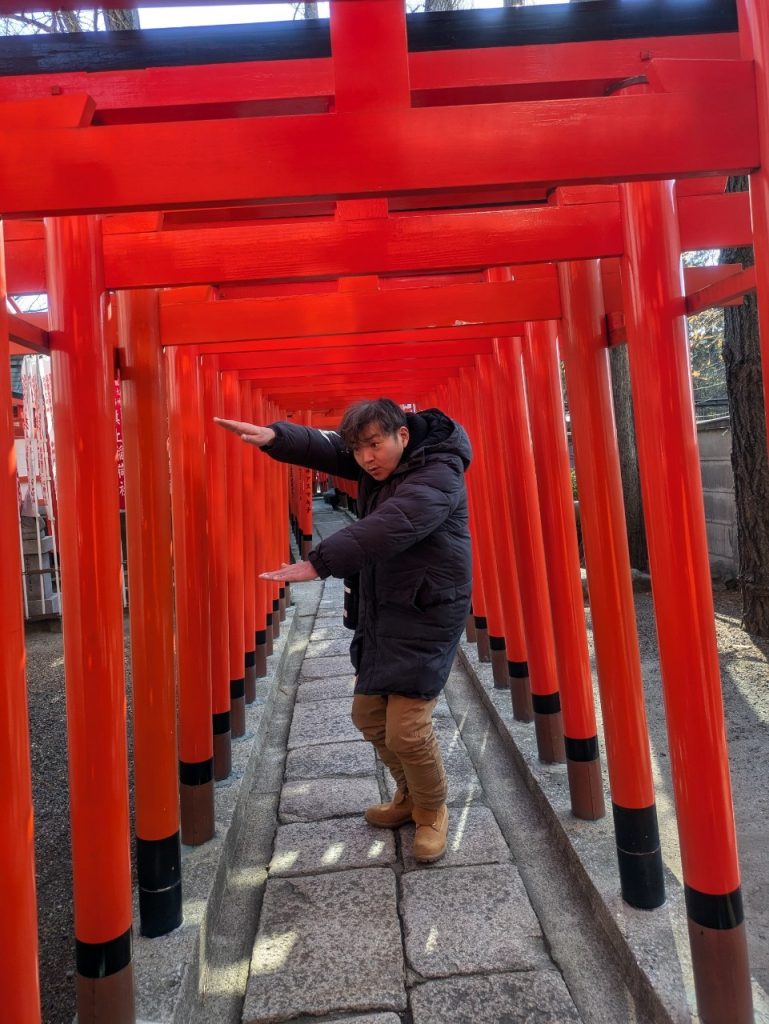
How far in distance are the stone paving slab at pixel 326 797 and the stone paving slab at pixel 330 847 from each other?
0.09 metres

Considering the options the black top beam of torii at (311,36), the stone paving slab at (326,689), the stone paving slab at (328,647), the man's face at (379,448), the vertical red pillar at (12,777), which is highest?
the black top beam of torii at (311,36)

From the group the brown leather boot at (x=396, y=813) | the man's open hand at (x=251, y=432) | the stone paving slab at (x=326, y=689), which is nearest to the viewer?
the man's open hand at (x=251, y=432)

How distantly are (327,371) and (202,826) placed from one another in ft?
8.98

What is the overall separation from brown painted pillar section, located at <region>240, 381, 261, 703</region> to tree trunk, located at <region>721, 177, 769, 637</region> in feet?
12.1

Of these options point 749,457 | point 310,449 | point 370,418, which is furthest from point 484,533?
point 370,418

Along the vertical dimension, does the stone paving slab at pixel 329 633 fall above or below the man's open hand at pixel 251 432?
below

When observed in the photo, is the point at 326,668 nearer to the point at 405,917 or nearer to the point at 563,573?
the point at 563,573

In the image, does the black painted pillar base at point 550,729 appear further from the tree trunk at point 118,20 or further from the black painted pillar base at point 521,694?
the tree trunk at point 118,20

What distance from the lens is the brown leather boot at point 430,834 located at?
9.19ft

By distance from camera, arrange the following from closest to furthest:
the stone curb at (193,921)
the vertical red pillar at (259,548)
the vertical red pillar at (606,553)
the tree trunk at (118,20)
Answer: the stone curb at (193,921) < the vertical red pillar at (606,553) < the vertical red pillar at (259,548) < the tree trunk at (118,20)

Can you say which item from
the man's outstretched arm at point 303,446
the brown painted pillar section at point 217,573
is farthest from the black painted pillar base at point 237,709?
the man's outstretched arm at point 303,446

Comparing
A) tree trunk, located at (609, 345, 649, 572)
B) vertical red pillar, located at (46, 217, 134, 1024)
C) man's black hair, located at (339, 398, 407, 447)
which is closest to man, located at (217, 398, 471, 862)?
man's black hair, located at (339, 398, 407, 447)

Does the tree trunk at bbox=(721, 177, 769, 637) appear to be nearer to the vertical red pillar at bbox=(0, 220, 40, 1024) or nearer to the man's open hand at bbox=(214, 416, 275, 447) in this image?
the man's open hand at bbox=(214, 416, 275, 447)

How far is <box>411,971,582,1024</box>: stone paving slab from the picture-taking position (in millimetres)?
2012
